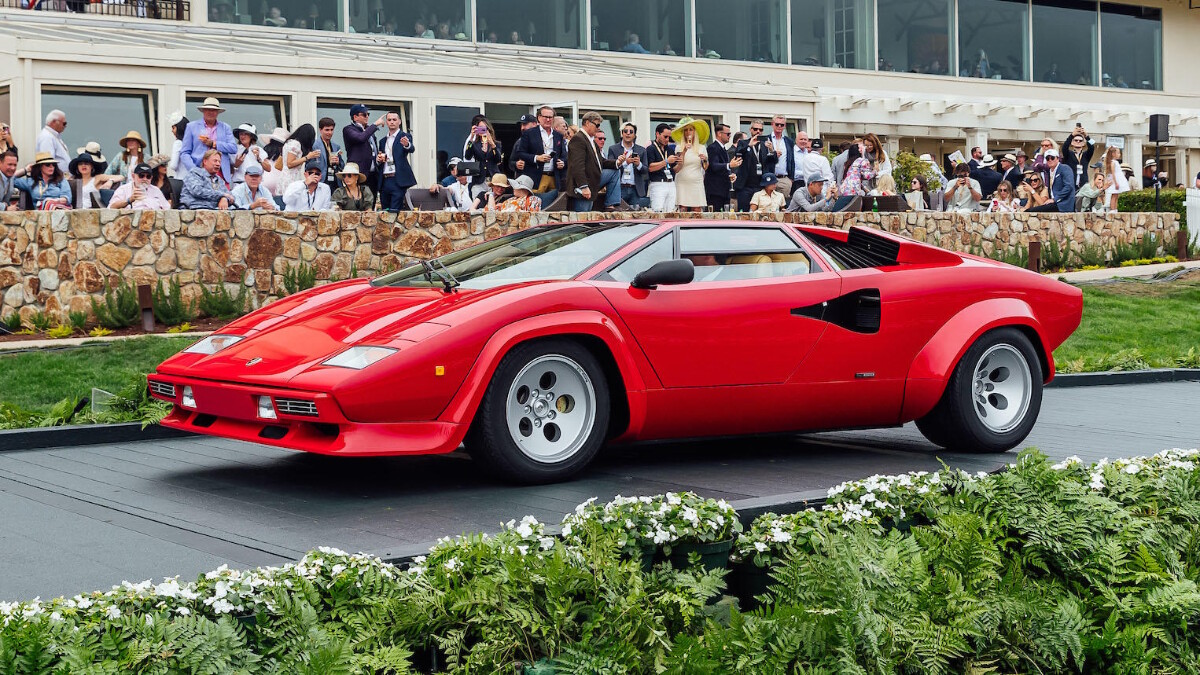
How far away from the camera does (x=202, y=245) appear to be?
1341cm

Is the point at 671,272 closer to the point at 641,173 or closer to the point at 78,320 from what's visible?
the point at 78,320

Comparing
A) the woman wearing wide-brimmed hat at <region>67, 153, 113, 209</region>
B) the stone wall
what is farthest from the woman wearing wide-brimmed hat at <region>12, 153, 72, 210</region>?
the stone wall

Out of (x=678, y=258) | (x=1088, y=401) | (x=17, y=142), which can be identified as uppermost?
(x=17, y=142)

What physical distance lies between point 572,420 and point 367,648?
2.79m

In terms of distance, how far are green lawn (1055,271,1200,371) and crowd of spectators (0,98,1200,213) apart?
139 inches

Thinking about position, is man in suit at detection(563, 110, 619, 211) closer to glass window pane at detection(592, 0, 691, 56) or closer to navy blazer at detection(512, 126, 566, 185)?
navy blazer at detection(512, 126, 566, 185)

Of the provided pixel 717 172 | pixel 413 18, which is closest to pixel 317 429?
pixel 717 172

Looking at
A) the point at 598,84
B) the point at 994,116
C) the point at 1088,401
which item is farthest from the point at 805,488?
the point at 994,116

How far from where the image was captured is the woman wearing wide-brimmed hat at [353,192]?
15.5 m

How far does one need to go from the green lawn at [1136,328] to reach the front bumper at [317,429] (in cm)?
794

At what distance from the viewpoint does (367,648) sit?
372cm

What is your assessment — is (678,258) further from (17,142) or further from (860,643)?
(17,142)

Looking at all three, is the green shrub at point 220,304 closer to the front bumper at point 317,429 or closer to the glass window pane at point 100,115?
the glass window pane at point 100,115

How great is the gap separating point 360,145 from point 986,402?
1025cm
